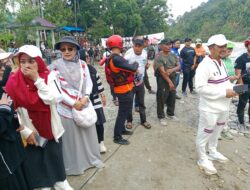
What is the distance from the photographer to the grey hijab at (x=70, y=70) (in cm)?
321

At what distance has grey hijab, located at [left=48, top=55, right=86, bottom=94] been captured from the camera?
10.5 feet

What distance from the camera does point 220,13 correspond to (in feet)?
216

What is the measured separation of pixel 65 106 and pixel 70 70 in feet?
1.49

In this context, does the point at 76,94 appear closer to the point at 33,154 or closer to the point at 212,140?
the point at 33,154

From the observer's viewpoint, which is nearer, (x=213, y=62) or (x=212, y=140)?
(x=213, y=62)

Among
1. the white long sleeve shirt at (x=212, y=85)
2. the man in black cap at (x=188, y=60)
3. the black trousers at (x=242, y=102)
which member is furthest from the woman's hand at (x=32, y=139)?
the man in black cap at (x=188, y=60)

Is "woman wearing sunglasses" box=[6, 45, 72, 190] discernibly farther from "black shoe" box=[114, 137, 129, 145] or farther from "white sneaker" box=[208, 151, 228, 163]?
"white sneaker" box=[208, 151, 228, 163]

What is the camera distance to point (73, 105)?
321 centimetres

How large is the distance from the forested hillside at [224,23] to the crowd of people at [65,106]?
52474 millimetres

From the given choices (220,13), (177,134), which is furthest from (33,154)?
(220,13)

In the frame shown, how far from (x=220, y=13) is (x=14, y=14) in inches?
2420

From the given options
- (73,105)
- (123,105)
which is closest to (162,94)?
(123,105)

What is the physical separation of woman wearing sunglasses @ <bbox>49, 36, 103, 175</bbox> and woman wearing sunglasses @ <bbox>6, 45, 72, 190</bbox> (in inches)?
14.9

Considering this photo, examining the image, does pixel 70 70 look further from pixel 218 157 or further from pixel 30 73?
pixel 218 157
